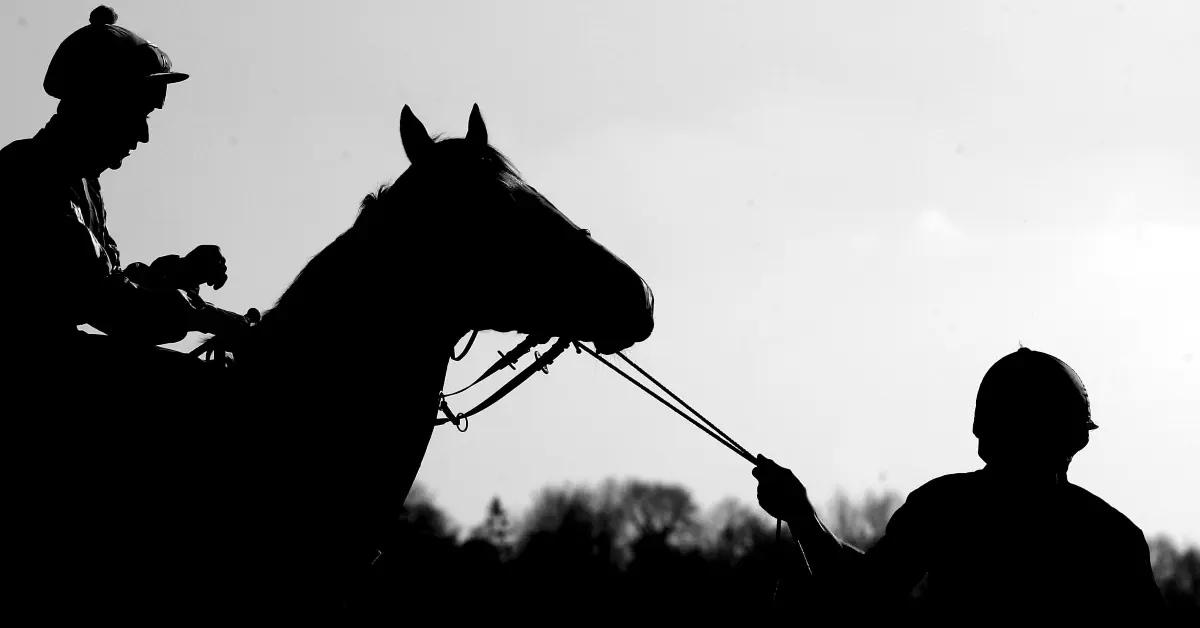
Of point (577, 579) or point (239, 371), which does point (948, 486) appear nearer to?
point (239, 371)

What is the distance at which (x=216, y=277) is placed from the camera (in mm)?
6754

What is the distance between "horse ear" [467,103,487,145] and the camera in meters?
6.29

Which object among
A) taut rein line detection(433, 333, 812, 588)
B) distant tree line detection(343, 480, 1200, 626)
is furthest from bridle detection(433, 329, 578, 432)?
distant tree line detection(343, 480, 1200, 626)

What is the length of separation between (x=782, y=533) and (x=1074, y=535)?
150 cm

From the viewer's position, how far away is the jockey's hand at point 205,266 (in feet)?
22.0

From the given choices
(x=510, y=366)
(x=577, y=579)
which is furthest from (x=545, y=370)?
(x=577, y=579)

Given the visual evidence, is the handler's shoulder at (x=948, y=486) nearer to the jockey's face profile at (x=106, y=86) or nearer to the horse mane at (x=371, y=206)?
the horse mane at (x=371, y=206)

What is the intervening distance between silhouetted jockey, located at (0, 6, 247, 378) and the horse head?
Result: 105 cm

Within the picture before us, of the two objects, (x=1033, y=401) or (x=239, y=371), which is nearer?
(x=239, y=371)

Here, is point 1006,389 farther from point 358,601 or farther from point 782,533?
point 358,601

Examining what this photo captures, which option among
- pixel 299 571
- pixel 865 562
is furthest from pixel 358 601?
pixel 865 562

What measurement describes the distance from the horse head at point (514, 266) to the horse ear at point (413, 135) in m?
0.20

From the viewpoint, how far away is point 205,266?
22.0ft

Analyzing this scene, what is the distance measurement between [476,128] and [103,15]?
2.08 metres
